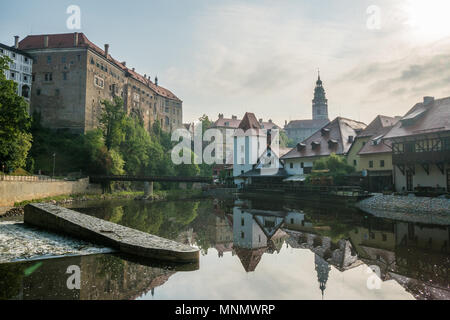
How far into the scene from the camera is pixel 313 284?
788cm

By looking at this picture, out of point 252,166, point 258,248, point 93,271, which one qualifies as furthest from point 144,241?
point 252,166

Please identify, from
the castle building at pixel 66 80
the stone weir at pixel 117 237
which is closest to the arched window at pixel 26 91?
the castle building at pixel 66 80

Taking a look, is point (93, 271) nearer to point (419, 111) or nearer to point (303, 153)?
point (419, 111)

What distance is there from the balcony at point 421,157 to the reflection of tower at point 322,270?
71.0ft

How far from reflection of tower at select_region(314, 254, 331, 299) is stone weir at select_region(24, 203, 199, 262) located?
4.09 metres

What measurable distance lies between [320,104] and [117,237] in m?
139

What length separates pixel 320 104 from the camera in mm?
137250

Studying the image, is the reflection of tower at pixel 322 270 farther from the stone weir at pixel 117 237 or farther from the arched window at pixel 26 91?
the arched window at pixel 26 91

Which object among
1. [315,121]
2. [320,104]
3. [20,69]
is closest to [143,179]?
[20,69]

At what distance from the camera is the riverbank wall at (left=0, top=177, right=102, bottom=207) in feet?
90.3

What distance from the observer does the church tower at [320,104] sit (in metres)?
137

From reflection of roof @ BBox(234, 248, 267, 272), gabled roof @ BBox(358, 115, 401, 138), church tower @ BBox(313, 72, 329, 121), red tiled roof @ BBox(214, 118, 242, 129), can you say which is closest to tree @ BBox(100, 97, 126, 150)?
gabled roof @ BBox(358, 115, 401, 138)

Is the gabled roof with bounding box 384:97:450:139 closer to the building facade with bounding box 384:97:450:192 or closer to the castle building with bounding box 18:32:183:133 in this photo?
the building facade with bounding box 384:97:450:192
